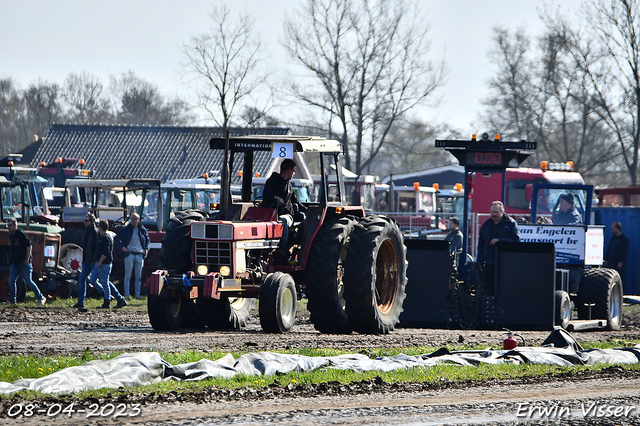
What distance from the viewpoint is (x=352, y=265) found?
10477mm

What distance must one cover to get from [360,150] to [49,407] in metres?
32.0

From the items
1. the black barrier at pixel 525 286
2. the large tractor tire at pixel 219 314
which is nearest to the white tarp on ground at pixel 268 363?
the black barrier at pixel 525 286

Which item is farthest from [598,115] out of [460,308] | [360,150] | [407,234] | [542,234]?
[460,308]

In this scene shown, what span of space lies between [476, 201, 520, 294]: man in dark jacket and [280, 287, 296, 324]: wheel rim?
10.2ft

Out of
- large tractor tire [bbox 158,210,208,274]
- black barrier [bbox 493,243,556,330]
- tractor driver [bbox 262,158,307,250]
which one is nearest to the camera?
large tractor tire [bbox 158,210,208,274]

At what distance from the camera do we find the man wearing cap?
45.7 ft

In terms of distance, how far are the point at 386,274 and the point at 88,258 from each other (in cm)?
655

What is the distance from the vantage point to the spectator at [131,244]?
16.5 metres

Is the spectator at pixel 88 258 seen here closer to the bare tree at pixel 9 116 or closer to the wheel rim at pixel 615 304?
the wheel rim at pixel 615 304

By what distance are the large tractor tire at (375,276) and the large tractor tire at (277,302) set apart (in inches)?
31.4

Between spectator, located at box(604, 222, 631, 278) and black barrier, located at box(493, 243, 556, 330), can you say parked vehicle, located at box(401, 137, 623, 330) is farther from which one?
spectator, located at box(604, 222, 631, 278)

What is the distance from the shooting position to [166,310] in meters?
10.3

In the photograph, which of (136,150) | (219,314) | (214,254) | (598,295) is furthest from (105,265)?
(136,150)

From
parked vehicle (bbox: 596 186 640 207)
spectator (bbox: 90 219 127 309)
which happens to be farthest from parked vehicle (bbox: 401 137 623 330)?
parked vehicle (bbox: 596 186 640 207)
